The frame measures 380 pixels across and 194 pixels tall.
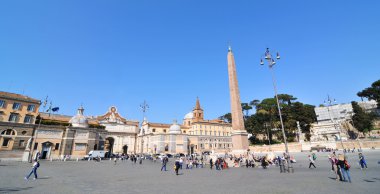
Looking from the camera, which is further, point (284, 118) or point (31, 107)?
point (284, 118)

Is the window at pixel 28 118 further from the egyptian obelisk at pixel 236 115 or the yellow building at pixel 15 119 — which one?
the egyptian obelisk at pixel 236 115

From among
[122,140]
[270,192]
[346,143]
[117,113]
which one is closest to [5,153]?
[122,140]

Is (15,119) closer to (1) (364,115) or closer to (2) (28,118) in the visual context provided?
(2) (28,118)

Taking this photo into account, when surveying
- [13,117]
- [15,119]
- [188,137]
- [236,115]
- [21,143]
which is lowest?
[21,143]

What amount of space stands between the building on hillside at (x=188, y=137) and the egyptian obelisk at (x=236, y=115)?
1161 inches

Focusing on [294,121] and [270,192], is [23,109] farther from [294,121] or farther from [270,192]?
[294,121]

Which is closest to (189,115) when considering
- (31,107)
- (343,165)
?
(31,107)

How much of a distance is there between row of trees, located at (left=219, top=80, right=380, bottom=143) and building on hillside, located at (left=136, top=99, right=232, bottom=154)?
39.5 ft

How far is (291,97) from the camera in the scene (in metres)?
63.0

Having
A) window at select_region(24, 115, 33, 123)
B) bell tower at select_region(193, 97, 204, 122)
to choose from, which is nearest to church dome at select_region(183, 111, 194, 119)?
bell tower at select_region(193, 97, 204, 122)

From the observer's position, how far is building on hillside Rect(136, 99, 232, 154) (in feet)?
177

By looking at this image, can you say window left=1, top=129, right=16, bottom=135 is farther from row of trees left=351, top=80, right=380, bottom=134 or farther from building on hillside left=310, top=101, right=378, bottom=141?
row of trees left=351, top=80, right=380, bottom=134

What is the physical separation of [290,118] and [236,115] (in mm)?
38039

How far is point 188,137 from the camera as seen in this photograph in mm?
58656
